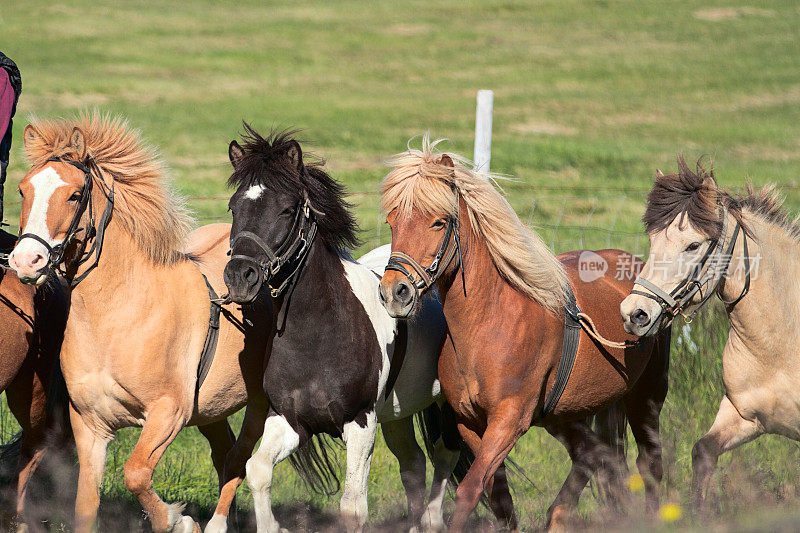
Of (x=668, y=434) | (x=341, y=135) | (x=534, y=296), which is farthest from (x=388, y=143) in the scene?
(x=534, y=296)

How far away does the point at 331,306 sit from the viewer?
4.77 metres

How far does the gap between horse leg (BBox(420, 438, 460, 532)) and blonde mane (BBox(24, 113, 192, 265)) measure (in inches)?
81.4

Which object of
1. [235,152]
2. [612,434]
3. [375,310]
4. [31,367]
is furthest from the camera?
[612,434]

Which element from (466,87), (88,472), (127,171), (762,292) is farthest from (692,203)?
(466,87)

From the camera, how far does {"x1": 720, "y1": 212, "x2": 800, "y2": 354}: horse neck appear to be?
4941 mm

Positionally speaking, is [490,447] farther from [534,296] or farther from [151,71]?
[151,71]

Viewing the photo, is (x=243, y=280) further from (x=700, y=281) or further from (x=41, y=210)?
(x=700, y=281)

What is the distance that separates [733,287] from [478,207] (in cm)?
140

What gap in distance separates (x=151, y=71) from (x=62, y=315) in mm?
23683

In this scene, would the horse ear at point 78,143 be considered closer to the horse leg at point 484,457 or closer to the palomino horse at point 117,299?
the palomino horse at point 117,299

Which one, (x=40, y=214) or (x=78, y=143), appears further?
(x=78, y=143)

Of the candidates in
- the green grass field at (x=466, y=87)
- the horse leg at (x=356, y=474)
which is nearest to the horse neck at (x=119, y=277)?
the horse leg at (x=356, y=474)

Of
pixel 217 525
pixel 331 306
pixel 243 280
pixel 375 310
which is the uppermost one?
pixel 243 280

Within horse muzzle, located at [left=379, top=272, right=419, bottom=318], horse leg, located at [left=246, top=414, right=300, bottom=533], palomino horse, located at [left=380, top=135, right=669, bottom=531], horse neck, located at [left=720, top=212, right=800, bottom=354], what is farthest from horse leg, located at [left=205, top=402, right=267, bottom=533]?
horse neck, located at [left=720, top=212, right=800, bottom=354]
